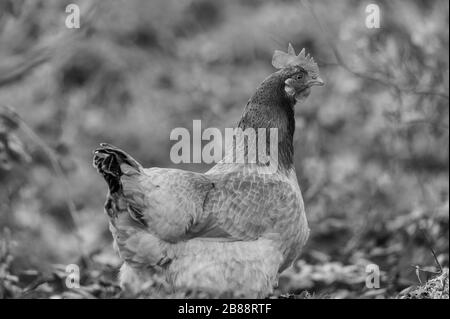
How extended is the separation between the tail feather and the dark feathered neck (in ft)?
3.27

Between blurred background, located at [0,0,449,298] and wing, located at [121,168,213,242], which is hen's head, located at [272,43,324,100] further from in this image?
blurred background, located at [0,0,449,298]

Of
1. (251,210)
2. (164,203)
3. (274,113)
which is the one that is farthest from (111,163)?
(274,113)

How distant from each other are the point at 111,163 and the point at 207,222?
0.67 metres

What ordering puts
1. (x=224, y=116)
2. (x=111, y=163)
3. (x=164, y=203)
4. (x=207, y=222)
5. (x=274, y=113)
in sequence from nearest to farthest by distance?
(x=111, y=163), (x=164, y=203), (x=207, y=222), (x=274, y=113), (x=224, y=116)

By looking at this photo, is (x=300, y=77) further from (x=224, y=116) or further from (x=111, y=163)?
(x=224, y=116)

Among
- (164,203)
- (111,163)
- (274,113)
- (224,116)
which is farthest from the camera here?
(224,116)

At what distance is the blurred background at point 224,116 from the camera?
17.7 feet

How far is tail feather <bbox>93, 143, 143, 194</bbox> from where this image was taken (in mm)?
3484

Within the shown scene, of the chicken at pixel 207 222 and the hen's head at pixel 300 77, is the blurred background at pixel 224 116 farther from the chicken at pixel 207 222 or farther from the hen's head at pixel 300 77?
the hen's head at pixel 300 77

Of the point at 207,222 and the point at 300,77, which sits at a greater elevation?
the point at 300,77

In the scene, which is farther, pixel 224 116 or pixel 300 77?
pixel 224 116

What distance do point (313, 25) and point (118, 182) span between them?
6521 millimetres

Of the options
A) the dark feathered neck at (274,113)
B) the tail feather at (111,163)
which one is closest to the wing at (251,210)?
the dark feathered neck at (274,113)

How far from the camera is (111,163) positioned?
3.50 m
